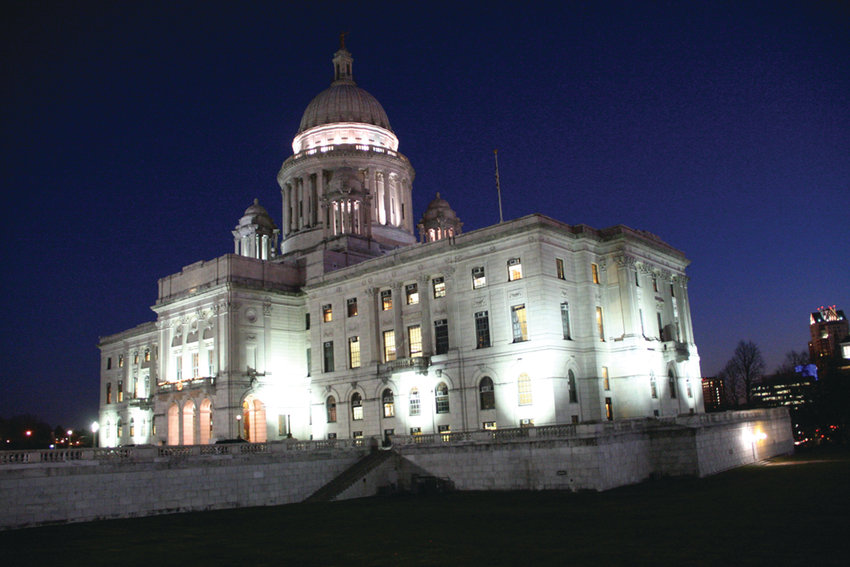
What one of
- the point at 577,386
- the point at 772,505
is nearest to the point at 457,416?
the point at 577,386

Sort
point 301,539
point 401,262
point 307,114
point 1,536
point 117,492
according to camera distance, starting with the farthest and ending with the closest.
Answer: point 307,114 → point 401,262 → point 117,492 → point 1,536 → point 301,539

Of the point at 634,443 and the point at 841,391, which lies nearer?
the point at 634,443

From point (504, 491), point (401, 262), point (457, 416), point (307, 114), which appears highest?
point (307, 114)

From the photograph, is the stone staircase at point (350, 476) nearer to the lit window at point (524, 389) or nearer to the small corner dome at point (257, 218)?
the lit window at point (524, 389)

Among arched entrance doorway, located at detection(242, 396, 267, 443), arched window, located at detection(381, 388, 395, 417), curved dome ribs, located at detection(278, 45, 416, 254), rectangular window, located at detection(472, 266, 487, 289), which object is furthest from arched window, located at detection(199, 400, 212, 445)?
rectangular window, located at detection(472, 266, 487, 289)

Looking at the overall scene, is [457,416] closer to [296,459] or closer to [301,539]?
[296,459]

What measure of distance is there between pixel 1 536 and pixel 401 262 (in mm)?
38721

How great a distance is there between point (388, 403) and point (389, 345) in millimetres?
5001

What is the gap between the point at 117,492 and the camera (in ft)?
124

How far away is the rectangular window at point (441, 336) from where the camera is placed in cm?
6169

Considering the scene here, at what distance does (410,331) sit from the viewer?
64812mm

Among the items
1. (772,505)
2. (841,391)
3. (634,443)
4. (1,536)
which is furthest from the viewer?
(841,391)

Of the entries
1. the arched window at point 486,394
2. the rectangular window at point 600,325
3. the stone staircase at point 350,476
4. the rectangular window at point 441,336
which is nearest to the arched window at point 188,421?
the rectangular window at point 441,336

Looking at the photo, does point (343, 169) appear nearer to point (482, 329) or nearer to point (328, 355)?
point (328, 355)
